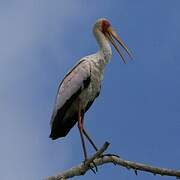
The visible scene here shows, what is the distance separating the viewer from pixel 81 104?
46.1 feet

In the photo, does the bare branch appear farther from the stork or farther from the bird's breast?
the bird's breast

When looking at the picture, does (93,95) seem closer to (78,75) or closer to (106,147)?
(78,75)

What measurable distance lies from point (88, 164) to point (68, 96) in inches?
103

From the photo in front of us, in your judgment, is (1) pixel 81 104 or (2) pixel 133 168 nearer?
(2) pixel 133 168

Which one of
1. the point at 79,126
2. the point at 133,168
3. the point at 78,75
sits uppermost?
the point at 78,75

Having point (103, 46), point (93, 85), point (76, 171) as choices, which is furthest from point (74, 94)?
point (76, 171)

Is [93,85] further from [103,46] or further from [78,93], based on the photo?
[103,46]

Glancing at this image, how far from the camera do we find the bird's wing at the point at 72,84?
14.0 m

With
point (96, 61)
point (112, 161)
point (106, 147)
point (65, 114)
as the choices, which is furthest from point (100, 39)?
point (106, 147)

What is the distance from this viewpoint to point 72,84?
1415 cm

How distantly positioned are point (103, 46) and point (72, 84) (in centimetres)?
118

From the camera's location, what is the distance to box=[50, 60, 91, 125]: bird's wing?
14.0 m

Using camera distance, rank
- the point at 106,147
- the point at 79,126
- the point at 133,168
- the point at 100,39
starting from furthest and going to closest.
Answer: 1. the point at 100,39
2. the point at 79,126
3. the point at 133,168
4. the point at 106,147

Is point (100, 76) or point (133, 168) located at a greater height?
point (100, 76)
